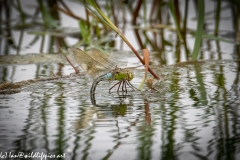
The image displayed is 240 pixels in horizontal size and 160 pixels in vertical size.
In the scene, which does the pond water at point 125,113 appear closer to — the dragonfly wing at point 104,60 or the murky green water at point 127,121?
the murky green water at point 127,121

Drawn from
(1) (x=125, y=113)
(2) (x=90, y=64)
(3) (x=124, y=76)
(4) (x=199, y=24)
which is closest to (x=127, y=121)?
(1) (x=125, y=113)

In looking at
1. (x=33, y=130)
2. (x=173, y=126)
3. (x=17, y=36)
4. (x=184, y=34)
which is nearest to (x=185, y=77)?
(x=173, y=126)

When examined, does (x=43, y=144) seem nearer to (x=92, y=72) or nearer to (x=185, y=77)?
(x=92, y=72)

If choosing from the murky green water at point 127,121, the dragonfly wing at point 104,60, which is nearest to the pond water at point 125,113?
the murky green water at point 127,121

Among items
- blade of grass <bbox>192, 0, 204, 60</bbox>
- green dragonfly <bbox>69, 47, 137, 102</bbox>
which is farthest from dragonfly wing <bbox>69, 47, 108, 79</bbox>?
blade of grass <bbox>192, 0, 204, 60</bbox>

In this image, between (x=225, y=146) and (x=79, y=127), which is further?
(x=79, y=127)

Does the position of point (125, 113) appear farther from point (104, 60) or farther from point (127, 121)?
point (104, 60)

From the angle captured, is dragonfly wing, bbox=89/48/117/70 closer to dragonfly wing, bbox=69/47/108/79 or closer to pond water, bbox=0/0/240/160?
dragonfly wing, bbox=69/47/108/79
